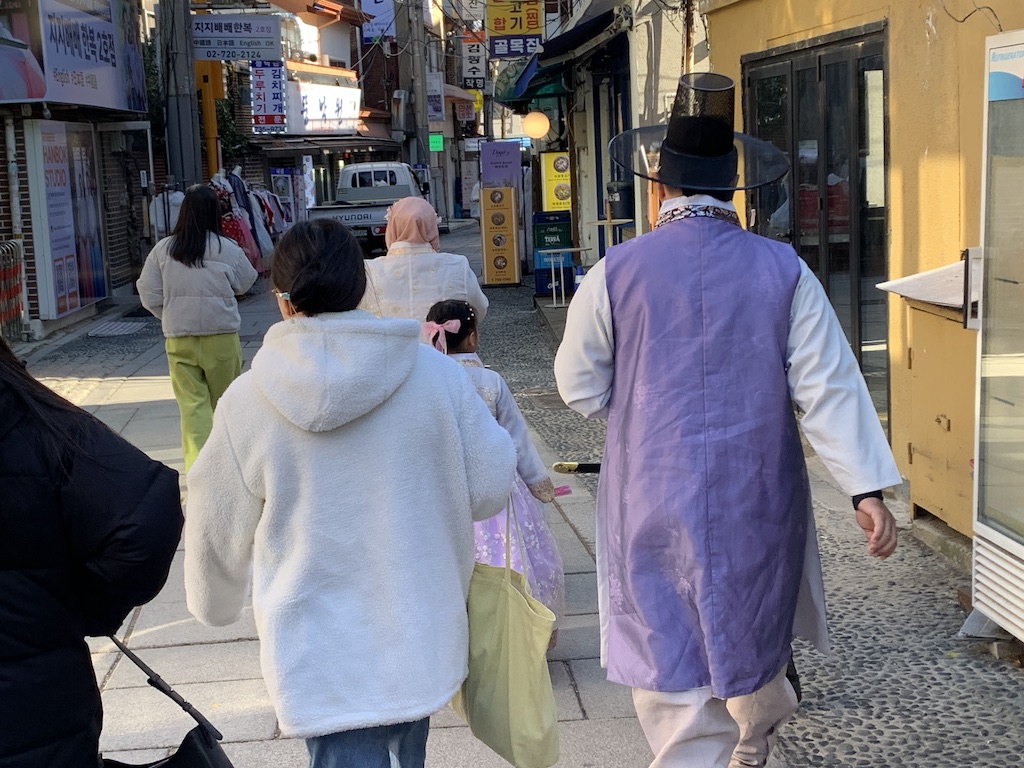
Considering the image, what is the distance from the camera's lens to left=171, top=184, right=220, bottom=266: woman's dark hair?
272 inches

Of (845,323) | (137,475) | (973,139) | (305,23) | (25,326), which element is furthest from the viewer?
(305,23)

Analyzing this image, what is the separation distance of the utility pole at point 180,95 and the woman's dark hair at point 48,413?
13.8 meters

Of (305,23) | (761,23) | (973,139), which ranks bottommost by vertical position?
(973,139)

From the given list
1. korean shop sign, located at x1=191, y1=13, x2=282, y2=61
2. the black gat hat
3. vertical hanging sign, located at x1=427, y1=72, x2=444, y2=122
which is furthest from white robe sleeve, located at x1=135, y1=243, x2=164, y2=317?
vertical hanging sign, located at x1=427, y1=72, x2=444, y2=122

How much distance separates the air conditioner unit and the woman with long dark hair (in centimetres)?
3840

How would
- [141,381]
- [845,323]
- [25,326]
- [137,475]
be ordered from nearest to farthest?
[137,475] → [845,323] → [141,381] → [25,326]

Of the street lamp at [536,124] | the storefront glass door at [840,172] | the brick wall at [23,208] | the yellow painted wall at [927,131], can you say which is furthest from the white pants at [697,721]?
the street lamp at [536,124]

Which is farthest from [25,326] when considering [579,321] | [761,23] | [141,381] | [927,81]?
[579,321]

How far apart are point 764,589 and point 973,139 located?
2793 millimetres

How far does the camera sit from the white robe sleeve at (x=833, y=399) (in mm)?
2980

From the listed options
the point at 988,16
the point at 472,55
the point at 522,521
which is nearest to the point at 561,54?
the point at 988,16

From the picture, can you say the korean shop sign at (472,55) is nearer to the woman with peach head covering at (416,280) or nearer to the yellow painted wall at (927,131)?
the yellow painted wall at (927,131)

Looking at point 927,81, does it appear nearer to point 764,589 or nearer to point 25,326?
point 764,589

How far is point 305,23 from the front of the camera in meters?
37.0
